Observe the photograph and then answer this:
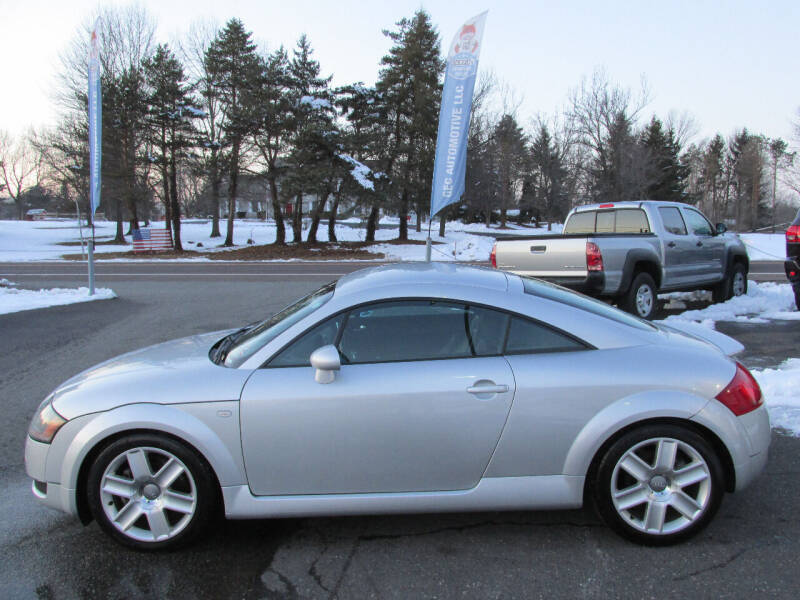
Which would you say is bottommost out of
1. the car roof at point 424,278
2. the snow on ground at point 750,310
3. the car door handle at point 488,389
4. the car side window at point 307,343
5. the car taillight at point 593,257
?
the snow on ground at point 750,310

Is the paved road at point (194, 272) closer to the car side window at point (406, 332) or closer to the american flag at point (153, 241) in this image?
the american flag at point (153, 241)

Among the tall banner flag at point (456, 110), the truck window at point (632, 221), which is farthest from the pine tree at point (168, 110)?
the truck window at point (632, 221)

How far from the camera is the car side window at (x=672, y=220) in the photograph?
8859 mm

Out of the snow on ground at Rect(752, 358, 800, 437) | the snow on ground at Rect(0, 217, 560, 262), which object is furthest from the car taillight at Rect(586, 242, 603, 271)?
the snow on ground at Rect(0, 217, 560, 262)

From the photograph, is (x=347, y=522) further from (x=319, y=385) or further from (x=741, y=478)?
(x=741, y=478)

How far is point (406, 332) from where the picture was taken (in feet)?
9.41

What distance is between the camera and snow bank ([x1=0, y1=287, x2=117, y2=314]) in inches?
376

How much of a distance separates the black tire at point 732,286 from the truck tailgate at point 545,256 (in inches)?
156

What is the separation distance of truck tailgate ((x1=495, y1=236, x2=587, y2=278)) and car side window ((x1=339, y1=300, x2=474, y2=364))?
5064 mm

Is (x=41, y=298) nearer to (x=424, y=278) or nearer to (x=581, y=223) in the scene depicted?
(x=424, y=278)

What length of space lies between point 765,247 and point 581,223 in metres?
20.6

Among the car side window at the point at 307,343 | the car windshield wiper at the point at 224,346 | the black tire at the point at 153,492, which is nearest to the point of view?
the black tire at the point at 153,492

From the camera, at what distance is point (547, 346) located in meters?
2.81

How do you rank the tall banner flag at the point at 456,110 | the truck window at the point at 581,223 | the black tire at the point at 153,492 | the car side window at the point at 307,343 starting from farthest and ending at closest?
the tall banner flag at the point at 456,110 → the truck window at the point at 581,223 → the car side window at the point at 307,343 → the black tire at the point at 153,492
